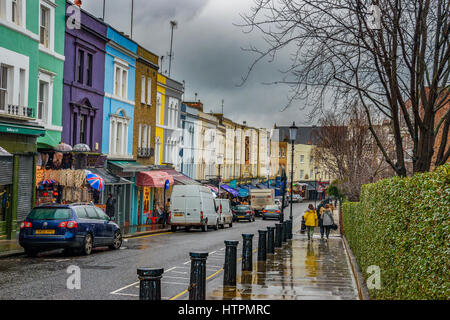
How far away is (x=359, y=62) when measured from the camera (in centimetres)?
1057

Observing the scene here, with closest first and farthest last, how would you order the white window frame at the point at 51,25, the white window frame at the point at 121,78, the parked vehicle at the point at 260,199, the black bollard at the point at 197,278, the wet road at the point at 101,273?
the black bollard at the point at 197,278, the wet road at the point at 101,273, the white window frame at the point at 51,25, the white window frame at the point at 121,78, the parked vehicle at the point at 260,199

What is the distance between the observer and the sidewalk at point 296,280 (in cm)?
1155

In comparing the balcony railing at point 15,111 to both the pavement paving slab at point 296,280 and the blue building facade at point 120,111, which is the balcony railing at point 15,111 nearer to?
the pavement paving slab at point 296,280

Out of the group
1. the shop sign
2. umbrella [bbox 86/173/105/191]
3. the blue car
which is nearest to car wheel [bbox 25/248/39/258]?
the blue car

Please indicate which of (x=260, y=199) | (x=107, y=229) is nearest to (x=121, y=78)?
(x=107, y=229)

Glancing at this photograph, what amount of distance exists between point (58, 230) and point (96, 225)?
1.94 m

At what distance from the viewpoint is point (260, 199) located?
6406 centimetres

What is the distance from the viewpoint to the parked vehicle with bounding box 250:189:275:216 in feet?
209

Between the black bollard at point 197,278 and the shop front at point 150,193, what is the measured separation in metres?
27.7

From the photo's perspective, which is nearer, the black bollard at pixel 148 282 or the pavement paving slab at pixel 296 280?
the black bollard at pixel 148 282

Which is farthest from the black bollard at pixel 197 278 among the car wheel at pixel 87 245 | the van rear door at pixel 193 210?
the van rear door at pixel 193 210

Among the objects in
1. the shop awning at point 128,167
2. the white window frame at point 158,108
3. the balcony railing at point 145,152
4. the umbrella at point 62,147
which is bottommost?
the shop awning at point 128,167

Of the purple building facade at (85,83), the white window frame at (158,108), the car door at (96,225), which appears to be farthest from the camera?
the white window frame at (158,108)

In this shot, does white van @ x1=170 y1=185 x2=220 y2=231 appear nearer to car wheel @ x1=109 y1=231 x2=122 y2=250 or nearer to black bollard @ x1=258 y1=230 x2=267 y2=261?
car wheel @ x1=109 y1=231 x2=122 y2=250
